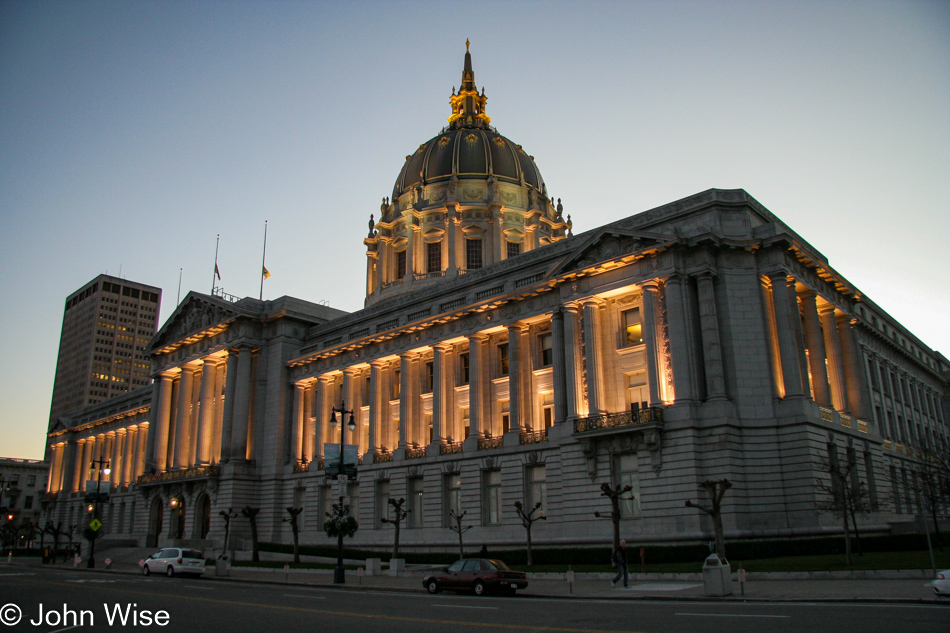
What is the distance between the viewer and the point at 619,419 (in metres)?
41.2

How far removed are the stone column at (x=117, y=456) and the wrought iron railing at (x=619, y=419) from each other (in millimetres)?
70435

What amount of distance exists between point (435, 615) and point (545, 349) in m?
32.5

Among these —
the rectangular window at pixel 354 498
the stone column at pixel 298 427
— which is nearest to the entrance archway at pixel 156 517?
the stone column at pixel 298 427

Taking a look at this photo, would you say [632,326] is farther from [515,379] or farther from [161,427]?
[161,427]

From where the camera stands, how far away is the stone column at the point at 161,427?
72.2 metres

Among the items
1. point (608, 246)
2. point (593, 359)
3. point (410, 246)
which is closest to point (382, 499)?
point (593, 359)

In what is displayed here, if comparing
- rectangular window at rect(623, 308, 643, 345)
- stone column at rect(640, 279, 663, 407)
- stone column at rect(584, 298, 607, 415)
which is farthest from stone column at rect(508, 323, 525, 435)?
stone column at rect(640, 279, 663, 407)

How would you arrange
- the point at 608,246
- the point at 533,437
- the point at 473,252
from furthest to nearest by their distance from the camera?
the point at 473,252 < the point at 533,437 < the point at 608,246

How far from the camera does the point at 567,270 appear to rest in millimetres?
46031

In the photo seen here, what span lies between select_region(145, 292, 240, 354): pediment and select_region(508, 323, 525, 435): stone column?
92.6 feet

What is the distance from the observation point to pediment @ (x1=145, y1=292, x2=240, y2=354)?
6781cm

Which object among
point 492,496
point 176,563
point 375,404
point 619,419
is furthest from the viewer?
point 375,404

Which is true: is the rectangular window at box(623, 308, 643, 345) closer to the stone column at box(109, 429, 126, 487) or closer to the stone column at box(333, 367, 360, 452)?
the stone column at box(333, 367, 360, 452)

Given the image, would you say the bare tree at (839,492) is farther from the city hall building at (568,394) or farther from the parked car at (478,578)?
the parked car at (478,578)
